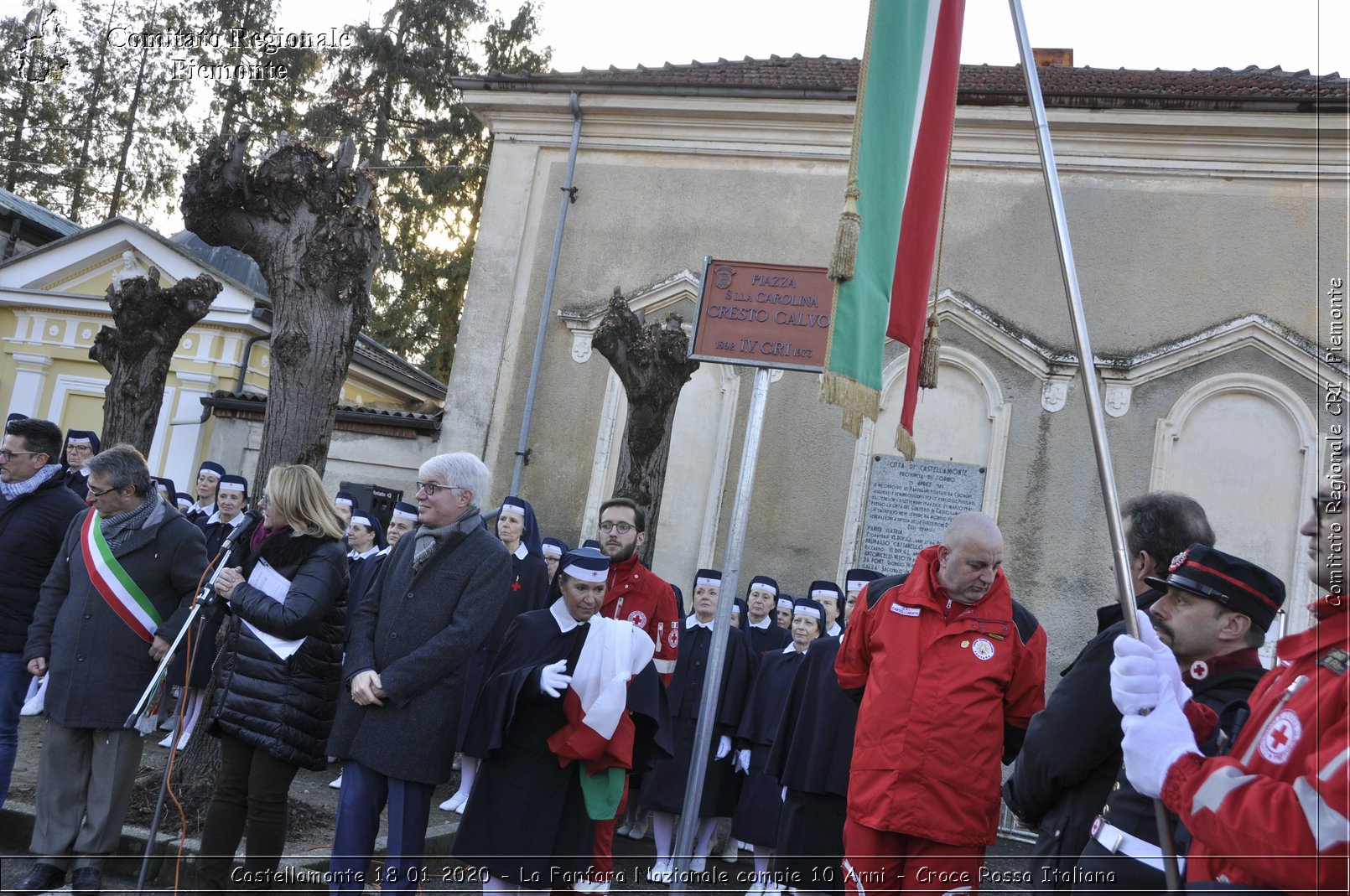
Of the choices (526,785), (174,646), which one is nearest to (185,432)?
(174,646)

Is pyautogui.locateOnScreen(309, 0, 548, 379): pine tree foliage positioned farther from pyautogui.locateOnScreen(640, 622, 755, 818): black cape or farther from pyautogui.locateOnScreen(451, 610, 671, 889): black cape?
pyautogui.locateOnScreen(451, 610, 671, 889): black cape

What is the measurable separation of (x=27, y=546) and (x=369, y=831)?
9.60 ft

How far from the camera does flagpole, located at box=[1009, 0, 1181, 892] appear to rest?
296 cm

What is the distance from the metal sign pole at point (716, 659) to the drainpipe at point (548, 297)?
954 cm

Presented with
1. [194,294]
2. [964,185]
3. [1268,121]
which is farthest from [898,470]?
[194,294]

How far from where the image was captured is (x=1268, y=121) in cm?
1338

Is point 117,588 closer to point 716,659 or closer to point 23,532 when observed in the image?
point 23,532

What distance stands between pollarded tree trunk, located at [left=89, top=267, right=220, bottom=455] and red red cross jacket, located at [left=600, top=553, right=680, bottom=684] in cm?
625

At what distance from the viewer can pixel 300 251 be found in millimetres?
8375

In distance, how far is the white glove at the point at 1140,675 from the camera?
302cm

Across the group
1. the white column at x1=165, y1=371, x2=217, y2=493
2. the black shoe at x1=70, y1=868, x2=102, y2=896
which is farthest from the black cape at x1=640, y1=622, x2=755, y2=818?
the white column at x1=165, y1=371, x2=217, y2=493

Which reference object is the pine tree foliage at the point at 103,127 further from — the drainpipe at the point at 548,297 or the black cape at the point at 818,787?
the black cape at the point at 818,787

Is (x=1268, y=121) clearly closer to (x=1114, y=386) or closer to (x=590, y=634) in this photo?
(x=1114, y=386)

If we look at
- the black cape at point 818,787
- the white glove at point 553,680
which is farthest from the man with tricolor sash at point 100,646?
the black cape at point 818,787
